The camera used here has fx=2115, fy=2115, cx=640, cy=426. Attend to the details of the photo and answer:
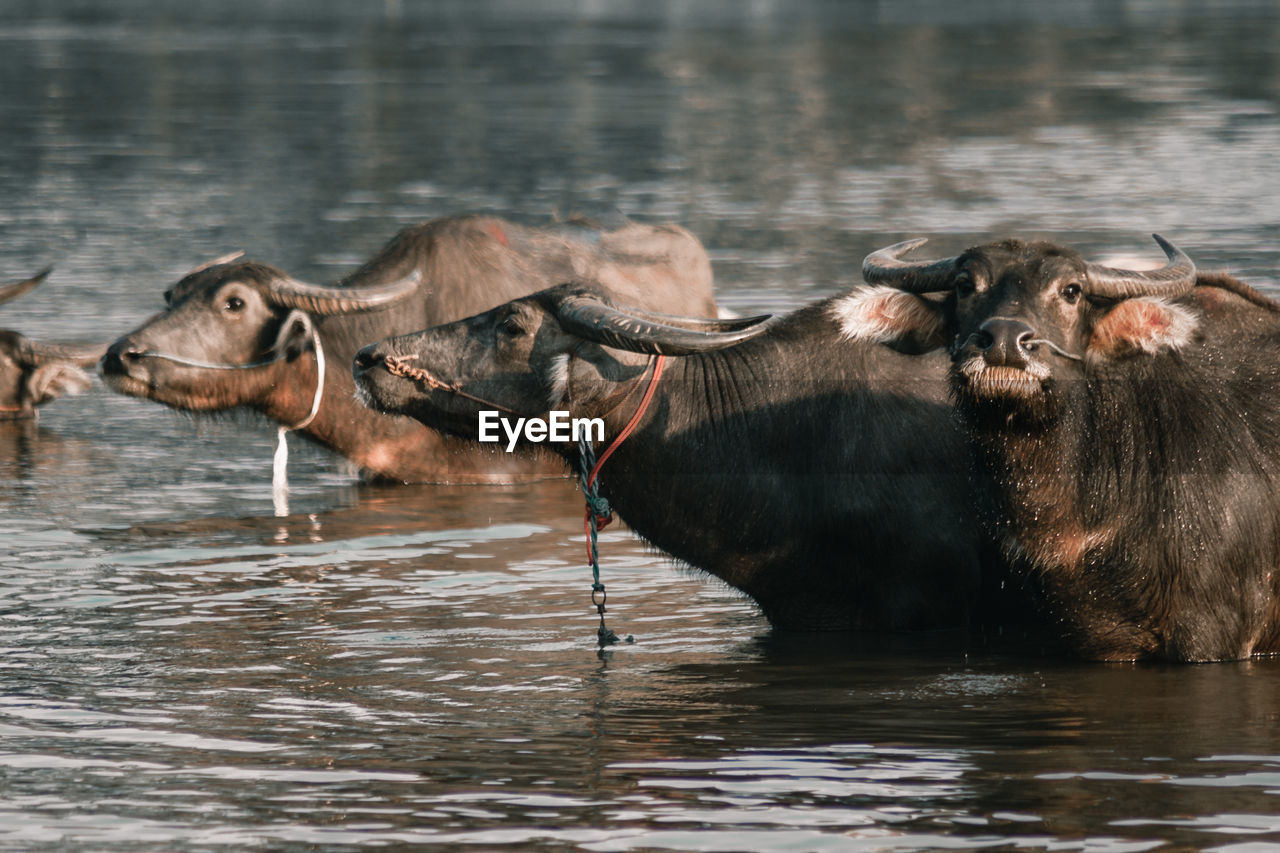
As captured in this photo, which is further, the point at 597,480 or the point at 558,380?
the point at 597,480

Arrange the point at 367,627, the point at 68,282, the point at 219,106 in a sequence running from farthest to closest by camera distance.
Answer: the point at 219,106, the point at 68,282, the point at 367,627

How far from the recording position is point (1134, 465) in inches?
270

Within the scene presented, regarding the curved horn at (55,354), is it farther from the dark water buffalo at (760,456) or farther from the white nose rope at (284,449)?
the dark water buffalo at (760,456)

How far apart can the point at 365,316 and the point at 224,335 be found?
0.87 meters

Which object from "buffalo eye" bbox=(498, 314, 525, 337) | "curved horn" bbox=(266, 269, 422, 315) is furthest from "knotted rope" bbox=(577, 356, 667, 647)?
"curved horn" bbox=(266, 269, 422, 315)

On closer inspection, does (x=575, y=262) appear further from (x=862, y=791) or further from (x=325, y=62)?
(x=325, y=62)

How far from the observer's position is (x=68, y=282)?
51.1 ft

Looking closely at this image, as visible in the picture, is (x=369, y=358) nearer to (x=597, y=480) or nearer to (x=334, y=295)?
(x=597, y=480)

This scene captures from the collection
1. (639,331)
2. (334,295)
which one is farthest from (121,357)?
(639,331)

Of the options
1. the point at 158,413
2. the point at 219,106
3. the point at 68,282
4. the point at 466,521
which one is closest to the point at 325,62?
the point at 219,106

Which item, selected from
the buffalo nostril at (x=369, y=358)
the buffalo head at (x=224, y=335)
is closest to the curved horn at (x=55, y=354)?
the buffalo head at (x=224, y=335)

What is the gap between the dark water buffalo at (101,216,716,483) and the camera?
973 centimetres

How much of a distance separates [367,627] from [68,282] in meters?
8.69

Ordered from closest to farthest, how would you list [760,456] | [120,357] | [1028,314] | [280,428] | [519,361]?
[1028,314] → [519,361] → [760,456] → [120,357] → [280,428]
